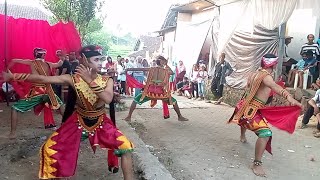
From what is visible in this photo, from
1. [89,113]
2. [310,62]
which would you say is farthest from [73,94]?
[310,62]

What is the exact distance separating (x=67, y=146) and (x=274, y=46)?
309 inches

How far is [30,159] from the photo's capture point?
4879 millimetres

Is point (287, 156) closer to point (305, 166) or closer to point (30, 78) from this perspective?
point (305, 166)

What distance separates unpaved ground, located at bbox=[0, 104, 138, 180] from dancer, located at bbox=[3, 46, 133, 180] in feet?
2.75

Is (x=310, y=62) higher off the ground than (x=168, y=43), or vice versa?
(x=168, y=43)

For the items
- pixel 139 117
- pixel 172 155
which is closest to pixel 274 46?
pixel 139 117

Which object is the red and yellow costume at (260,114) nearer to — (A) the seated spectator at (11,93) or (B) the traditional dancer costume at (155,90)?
(B) the traditional dancer costume at (155,90)

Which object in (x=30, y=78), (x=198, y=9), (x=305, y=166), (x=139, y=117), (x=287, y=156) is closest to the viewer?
(x=30, y=78)

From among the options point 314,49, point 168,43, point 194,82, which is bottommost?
point 194,82

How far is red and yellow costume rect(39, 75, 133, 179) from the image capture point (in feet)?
11.4

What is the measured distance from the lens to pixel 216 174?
456 centimetres

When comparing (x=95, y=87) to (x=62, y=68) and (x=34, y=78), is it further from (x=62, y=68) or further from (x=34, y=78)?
(x=62, y=68)

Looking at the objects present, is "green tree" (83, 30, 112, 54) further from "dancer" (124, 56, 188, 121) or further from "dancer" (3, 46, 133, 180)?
"dancer" (3, 46, 133, 180)

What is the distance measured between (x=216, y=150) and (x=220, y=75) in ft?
23.1
